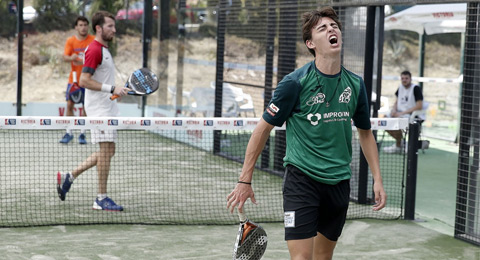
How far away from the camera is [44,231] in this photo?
7.02 m

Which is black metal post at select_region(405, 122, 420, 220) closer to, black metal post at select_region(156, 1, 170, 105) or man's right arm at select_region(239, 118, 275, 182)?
man's right arm at select_region(239, 118, 275, 182)

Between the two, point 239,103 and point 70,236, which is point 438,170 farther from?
point 70,236

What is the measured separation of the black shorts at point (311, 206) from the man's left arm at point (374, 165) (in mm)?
173

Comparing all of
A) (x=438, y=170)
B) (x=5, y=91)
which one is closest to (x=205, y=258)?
(x=438, y=170)

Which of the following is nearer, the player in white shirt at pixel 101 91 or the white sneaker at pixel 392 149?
the player in white shirt at pixel 101 91

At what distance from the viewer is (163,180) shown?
989 cm

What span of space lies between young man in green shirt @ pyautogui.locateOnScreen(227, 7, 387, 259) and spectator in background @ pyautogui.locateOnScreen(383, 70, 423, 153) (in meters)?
8.69

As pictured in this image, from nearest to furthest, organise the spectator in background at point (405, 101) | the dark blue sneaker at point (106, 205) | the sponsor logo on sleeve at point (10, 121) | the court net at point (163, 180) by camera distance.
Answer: the sponsor logo on sleeve at point (10, 121) → the court net at point (163, 180) → the dark blue sneaker at point (106, 205) → the spectator in background at point (405, 101)

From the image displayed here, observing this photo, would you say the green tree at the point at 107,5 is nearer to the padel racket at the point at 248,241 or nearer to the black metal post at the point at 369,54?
the black metal post at the point at 369,54

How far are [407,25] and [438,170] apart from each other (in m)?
3.04

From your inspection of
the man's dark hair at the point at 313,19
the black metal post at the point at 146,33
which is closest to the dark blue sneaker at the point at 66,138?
the black metal post at the point at 146,33

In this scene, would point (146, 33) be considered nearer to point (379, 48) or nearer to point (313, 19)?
point (379, 48)

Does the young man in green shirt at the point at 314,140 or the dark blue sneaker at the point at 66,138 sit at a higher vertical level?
the young man in green shirt at the point at 314,140

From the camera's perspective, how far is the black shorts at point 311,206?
4293 mm
